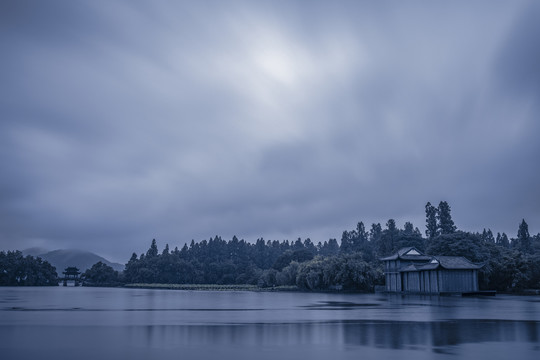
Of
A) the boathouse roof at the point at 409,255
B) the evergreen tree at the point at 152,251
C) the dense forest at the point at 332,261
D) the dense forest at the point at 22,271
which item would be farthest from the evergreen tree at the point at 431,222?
the dense forest at the point at 22,271

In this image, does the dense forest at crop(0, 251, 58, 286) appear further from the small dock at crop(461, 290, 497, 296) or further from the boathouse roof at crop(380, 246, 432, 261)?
the small dock at crop(461, 290, 497, 296)

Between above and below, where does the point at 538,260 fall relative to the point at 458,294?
above

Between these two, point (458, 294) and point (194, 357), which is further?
point (458, 294)

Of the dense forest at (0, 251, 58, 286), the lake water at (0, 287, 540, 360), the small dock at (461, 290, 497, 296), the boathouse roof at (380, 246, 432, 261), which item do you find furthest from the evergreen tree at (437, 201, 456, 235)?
the dense forest at (0, 251, 58, 286)

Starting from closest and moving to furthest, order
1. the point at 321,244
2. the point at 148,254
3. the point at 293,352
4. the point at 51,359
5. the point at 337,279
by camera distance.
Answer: the point at 51,359 < the point at 293,352 < the point at 337,279 < the point at 148,254 < the point at 321,244

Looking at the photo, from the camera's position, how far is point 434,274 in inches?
2195

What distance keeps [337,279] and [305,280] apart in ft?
26.0

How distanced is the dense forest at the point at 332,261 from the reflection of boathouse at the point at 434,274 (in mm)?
Answer: 5573

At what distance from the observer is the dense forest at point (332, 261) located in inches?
2393

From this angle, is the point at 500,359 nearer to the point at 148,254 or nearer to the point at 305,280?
the point at 305,280

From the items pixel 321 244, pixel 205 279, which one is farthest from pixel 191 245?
pixel 321 244

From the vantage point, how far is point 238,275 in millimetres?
109188

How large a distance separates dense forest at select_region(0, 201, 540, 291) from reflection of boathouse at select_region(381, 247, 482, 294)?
557 centimetres

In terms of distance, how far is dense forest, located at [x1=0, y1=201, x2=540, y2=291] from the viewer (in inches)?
2393
